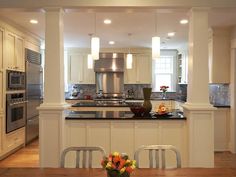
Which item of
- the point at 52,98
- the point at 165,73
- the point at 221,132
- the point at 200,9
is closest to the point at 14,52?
the point at 52,98

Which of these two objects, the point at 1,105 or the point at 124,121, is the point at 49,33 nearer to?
the point at 124,121

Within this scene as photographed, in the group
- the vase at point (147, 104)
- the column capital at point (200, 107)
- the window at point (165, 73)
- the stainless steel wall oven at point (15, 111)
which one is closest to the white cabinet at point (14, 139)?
the stainless steel wall oven at point (15, 111)

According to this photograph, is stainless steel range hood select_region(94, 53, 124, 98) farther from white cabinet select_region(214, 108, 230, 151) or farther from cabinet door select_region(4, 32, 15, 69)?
white cabinet select_region(214, 108, 230, 151)

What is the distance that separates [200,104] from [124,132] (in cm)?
108

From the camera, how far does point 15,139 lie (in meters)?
5.23

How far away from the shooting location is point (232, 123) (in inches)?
207

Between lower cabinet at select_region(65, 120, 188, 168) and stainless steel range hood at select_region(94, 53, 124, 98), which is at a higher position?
stainless steel range hood at select_region(94, 53, 124, 98)

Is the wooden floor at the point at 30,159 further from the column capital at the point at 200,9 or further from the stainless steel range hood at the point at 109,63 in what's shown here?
the stainless steel range hood at the point at 109,63

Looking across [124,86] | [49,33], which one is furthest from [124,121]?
[124,86]

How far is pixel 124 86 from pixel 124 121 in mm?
5213

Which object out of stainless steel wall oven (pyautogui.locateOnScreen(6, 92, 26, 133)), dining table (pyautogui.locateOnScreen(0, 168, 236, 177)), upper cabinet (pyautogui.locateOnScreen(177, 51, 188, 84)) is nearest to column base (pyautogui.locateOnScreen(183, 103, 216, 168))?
dining table (pyautogui.locateOnScreen(0, 168, 236, 177))

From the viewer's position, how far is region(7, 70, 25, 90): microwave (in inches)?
191

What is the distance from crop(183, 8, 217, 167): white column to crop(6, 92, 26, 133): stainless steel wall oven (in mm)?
3233

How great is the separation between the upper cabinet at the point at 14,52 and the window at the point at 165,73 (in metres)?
4.63
